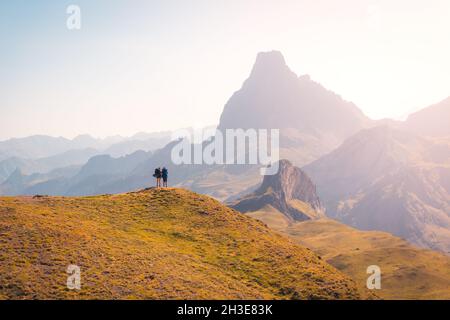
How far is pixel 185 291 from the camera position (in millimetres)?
43500

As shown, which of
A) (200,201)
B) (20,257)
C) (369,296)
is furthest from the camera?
(200,201)

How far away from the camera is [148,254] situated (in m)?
52.3

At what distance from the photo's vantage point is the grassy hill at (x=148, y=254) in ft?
143

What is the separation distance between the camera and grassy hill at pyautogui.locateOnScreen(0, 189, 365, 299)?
1711 inches
